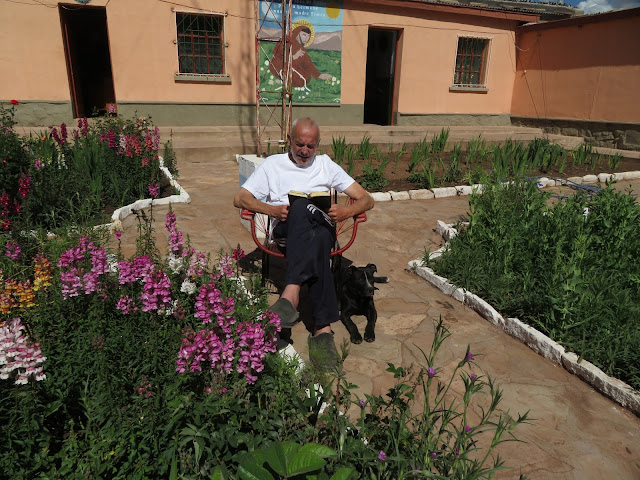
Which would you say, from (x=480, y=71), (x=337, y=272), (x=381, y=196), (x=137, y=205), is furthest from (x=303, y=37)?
(x=337, y=272)

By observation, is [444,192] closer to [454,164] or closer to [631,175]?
[454,164]

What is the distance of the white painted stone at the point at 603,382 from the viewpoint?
2545 millimetres

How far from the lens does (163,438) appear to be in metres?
1.68

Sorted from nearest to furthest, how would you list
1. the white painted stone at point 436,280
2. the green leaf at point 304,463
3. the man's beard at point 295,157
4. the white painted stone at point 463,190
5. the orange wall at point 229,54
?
the green leaf at point 304,463 → the man's beard at point 295,157 → the white painted stone at point 436,280 → the white painted stone at point 463,190 → the orange wall at point 229,54

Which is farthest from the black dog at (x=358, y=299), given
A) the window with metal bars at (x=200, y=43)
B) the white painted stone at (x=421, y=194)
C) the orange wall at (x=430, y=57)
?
the orange wall at (x=430, y=57)

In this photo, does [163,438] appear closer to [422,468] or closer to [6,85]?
[422,468]

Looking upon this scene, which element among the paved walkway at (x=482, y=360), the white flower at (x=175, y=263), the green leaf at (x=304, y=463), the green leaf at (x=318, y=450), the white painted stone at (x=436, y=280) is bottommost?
the paved walkway at (x=482, y=360)

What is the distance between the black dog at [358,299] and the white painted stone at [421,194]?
3.54 metres

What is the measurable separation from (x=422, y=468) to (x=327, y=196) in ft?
6.22

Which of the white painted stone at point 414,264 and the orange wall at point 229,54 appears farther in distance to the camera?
the orange wall at point 229,54

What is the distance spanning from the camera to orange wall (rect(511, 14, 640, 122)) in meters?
12.3

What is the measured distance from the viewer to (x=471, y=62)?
48.3 feet

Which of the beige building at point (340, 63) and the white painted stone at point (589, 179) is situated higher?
the beige building at point (340, 63)

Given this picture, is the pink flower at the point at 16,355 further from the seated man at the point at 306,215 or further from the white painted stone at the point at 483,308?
the white painted stone at the point at 483,308
